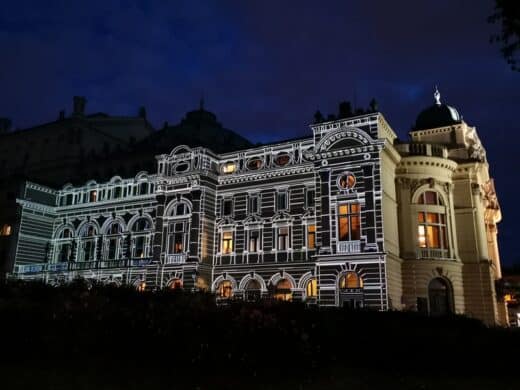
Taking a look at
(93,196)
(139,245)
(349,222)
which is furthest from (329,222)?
(93,196)

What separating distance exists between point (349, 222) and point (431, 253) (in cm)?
755

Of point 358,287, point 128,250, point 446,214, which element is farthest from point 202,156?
point 446,214

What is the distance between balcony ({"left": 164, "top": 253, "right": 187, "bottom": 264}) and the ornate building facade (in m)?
0.14

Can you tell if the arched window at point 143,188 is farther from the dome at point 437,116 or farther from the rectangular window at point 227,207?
the dome at point 437,116

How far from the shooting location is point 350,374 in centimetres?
1694

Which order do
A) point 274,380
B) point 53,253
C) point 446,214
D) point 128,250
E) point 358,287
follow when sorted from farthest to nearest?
point 53,253, point 128,250, point 446,214, point 358,287, point 274,380

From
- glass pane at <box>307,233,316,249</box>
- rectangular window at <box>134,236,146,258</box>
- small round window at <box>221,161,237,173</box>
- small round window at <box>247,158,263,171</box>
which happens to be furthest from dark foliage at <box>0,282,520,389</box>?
rectangular window at <box>134,236,146,258</box>

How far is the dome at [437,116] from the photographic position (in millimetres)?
47469

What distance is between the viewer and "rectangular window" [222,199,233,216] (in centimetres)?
4646

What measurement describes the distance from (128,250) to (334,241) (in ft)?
79.5

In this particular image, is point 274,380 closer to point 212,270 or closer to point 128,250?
point 212,270

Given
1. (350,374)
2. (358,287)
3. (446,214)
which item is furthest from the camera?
(446,214)

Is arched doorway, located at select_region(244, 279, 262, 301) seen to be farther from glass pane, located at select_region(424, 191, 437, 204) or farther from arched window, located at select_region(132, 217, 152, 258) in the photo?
glass pane, located at select_region(424, 191, 437, 204)

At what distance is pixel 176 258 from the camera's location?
44.9 m
